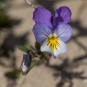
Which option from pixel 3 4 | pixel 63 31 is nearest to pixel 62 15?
pixel 63 31

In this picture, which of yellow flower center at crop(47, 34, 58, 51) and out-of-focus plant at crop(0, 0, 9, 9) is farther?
out-of-focus plant at crop(0, 0, 9, 9)

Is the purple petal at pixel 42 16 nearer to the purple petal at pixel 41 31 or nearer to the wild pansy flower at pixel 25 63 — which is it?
the purple petal at pixel 41 31

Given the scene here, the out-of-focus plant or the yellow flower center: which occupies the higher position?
the yellow flower center

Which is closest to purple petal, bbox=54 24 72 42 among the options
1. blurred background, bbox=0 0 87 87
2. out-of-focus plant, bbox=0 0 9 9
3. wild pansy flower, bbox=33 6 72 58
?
wild pansy flower, bbox=33 6 72 58

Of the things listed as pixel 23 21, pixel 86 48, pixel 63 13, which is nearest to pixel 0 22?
pixel 23 21

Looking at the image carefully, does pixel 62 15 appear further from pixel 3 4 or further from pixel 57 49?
pixel 3 4

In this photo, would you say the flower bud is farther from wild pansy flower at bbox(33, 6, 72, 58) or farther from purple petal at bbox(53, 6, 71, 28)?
purple petal at bbox(53, 6, 71, 28)

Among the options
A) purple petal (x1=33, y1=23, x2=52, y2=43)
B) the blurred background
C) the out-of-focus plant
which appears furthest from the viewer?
the out-of-focus plant
